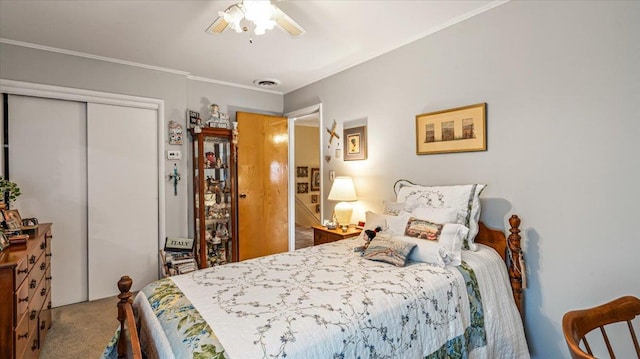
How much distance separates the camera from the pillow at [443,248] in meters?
1.78

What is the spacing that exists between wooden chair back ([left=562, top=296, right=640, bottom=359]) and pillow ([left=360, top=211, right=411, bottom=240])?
110 cm

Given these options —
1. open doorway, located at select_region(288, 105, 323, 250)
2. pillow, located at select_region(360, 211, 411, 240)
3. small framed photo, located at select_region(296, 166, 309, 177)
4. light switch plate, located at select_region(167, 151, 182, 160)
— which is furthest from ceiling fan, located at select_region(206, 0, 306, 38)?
small framed photo, located at select_region(296, 166, 309, 177)

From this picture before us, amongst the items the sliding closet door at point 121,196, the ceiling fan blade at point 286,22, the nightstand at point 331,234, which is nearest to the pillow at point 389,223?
the nightstand at point 331,234

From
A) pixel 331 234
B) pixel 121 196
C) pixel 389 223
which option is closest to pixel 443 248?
pixel 389 223

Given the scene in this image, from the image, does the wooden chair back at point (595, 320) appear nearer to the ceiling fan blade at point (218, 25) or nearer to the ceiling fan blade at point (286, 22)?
the ceiling fan blade at point (286, 22)

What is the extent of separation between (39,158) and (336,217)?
2.90 meters

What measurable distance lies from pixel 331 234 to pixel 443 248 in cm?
131

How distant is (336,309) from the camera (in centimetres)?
127

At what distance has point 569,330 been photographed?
0.96m

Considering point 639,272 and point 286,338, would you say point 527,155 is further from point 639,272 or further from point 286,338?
point 286,338

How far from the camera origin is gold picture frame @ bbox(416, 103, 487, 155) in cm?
223

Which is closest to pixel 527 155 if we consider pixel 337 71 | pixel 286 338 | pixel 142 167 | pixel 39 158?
pixel 286 338

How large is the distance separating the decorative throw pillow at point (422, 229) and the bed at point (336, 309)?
0.18m

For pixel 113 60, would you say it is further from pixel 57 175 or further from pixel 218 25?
pixel 218 25
